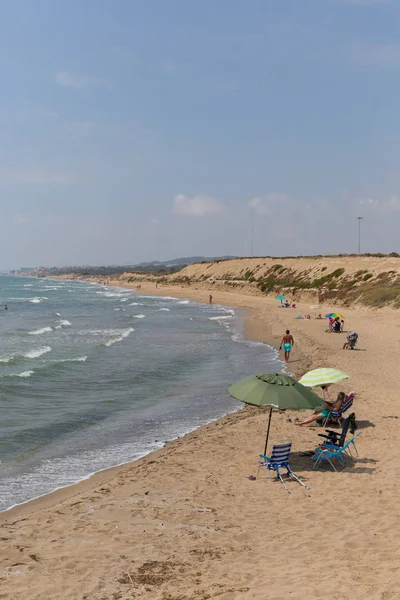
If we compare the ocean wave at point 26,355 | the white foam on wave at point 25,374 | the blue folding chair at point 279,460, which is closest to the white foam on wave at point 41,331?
the ocean wave at point 26,355

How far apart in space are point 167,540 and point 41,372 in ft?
56.6

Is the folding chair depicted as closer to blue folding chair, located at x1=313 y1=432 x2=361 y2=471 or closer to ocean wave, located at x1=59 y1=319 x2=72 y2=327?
blue folding chair, located at x1=313 y1=432 x2=361 y2=471

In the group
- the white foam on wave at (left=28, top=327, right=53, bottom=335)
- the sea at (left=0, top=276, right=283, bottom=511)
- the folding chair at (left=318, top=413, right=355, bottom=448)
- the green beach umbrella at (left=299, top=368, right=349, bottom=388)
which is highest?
the green beach umbrella at (left=299, top=368, right=349, bottom=388)

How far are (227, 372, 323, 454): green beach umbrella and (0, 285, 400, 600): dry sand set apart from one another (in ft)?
5.53

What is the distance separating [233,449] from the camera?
1288cm

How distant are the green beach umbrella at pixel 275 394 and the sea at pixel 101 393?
419cm

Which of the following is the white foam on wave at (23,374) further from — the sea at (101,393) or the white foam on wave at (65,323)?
the white foam on wave at (65,323)

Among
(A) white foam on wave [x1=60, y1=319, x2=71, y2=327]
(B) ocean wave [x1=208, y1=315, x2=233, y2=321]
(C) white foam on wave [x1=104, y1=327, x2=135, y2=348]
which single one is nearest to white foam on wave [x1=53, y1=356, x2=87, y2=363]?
(C) white foam on wave [x1=104, y1=327, x2=135, y2=348]

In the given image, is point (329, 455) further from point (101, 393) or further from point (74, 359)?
point (74, 359)

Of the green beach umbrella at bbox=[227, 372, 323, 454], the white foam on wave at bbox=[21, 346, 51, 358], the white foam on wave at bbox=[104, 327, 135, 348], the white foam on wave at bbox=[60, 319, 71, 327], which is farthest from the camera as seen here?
the white foam on wave at bbox=[60, 319, 71, 327]

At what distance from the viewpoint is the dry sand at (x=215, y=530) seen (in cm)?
652

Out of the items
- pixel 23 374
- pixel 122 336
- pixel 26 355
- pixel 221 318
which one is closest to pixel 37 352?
pixel 26 355

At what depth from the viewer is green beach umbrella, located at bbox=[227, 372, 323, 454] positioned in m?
10.2

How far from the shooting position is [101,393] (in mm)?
20156
